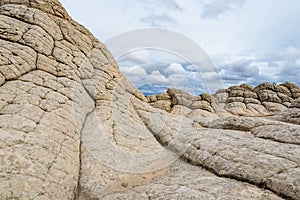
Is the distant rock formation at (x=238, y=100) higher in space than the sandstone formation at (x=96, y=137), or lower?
higher

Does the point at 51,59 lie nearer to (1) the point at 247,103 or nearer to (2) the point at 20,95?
(2) the point at 20,95

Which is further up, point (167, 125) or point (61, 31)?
point (61, 31)

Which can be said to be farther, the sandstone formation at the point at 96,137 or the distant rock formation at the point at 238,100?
the distant rock formation at the point at 238,100

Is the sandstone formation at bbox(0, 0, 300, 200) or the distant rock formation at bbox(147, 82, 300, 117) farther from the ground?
the distant rock formation at bbox(147, 82, 300, 117)

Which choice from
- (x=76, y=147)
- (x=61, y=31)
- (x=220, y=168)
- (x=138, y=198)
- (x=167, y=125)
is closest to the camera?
(x=138, y=198)

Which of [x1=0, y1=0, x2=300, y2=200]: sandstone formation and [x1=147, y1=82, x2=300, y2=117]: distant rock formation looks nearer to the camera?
[x1=0, y1=0, x2=300, y2=200]: sandstone formation

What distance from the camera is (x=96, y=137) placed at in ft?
38.6

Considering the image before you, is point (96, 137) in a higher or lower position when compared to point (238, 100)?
lower

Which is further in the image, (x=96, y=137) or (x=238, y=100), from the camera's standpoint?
(x=238, y=100)

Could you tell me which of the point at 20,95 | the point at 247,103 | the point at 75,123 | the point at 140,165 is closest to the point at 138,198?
the point at 140,165

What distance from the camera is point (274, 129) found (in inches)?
469

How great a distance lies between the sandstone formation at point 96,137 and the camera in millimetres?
7871

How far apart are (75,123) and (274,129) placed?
33.1 ft

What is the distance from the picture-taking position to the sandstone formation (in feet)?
25.8
